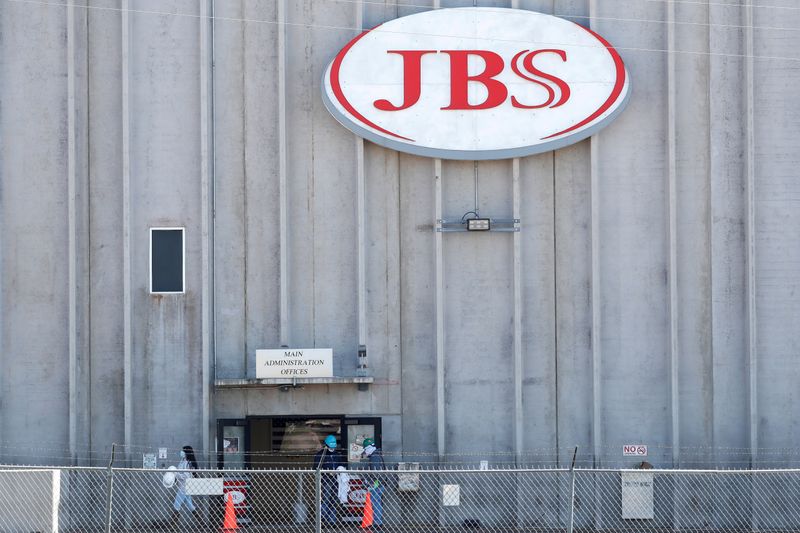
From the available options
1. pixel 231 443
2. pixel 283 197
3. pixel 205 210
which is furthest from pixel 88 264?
pixel 231 443

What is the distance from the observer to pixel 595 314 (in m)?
19.1

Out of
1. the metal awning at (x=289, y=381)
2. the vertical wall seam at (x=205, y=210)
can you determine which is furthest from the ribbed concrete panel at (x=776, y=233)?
→ the vertical wall seam at (x=205, y=210)

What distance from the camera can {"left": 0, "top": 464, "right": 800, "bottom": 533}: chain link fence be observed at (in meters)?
18.6

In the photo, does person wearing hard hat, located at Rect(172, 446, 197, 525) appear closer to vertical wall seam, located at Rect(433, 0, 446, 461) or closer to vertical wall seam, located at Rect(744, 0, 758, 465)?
vertical wall seam, located at Rect(433, 0, 446, 461)

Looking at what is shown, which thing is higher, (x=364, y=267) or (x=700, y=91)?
(x=700, y=91)

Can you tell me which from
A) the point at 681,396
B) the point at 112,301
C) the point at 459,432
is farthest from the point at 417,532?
the point at 112,301

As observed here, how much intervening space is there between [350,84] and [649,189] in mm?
5115

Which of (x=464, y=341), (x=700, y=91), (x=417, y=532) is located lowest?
(x=417, y=532)

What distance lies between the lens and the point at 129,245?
19156 mm

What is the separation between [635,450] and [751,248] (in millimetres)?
3708

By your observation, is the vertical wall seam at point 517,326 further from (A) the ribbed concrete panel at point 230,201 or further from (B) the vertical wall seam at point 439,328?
(A) the ribbed concrete panel at point 230,201

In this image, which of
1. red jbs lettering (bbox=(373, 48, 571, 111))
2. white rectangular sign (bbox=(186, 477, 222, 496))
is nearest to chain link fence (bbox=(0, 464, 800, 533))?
white rectangular sign (bbox=(186, 477, 222, 496))

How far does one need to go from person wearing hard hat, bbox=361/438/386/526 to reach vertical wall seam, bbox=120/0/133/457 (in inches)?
149

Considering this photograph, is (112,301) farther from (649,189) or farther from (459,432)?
(649,189)
